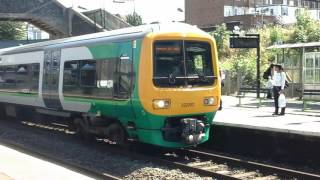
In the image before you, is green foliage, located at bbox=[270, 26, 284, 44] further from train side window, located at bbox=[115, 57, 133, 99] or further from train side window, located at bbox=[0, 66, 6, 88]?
train side window, located at bbox=[115, 57, 133, 99]

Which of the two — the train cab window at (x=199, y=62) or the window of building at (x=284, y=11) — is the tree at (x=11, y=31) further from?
the train cab window at (x=199, y=62)

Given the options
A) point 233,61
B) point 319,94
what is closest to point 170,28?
point 319,94

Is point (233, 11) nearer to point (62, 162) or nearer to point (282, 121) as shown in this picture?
point (282, 121)

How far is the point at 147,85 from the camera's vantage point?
1195 cm

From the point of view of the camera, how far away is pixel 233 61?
4066 cm

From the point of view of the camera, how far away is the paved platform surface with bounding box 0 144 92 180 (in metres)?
10.4

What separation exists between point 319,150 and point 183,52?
11.2 ft

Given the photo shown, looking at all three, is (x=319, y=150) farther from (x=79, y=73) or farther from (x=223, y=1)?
(x=223, y=1)

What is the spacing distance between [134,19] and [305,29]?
25.5 m

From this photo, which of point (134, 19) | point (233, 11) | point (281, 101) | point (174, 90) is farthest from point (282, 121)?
point (233, 11)

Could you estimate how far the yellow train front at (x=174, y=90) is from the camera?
12000 millimetres

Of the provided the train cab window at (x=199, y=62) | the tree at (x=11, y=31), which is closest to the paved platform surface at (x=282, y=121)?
the train cab window at (x=199, y=62)

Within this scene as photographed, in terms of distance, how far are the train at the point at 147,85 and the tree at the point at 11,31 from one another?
5999cm

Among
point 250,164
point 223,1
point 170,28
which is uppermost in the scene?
point 223,1
